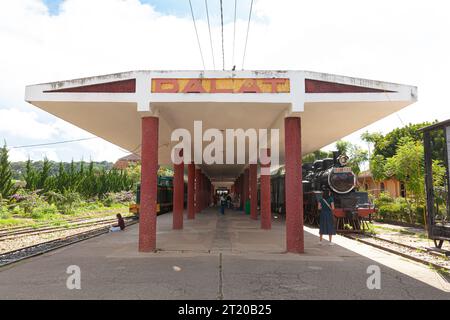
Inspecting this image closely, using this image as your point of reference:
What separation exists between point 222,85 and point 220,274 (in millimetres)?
4560

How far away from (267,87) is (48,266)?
6.58 metres

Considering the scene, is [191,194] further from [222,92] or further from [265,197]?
[222,92]

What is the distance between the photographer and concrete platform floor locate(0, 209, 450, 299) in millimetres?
5121

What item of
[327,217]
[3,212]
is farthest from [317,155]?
[3,212]

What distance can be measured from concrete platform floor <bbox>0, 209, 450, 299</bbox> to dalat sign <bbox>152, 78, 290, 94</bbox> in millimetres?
4153

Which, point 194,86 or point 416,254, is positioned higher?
point 194,86

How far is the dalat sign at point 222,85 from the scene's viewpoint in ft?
26.8

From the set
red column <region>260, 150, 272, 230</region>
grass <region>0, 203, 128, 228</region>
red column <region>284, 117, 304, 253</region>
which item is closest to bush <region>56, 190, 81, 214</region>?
grass <region>0, 203, 128, 228</region>

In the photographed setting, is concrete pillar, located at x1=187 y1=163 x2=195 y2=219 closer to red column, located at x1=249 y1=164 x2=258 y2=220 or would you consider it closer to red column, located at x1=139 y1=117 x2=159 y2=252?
red column, located at x1=249 y1=164 x2=258 y2=220

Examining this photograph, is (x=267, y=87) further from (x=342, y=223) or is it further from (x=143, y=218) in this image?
(x=342, y=223)

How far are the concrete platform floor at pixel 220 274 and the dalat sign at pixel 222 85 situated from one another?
13.6 feet

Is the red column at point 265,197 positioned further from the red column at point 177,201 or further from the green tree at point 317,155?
the green tree at point 317,155

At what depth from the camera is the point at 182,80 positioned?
8266 millimetres

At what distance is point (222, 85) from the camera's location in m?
8.19
